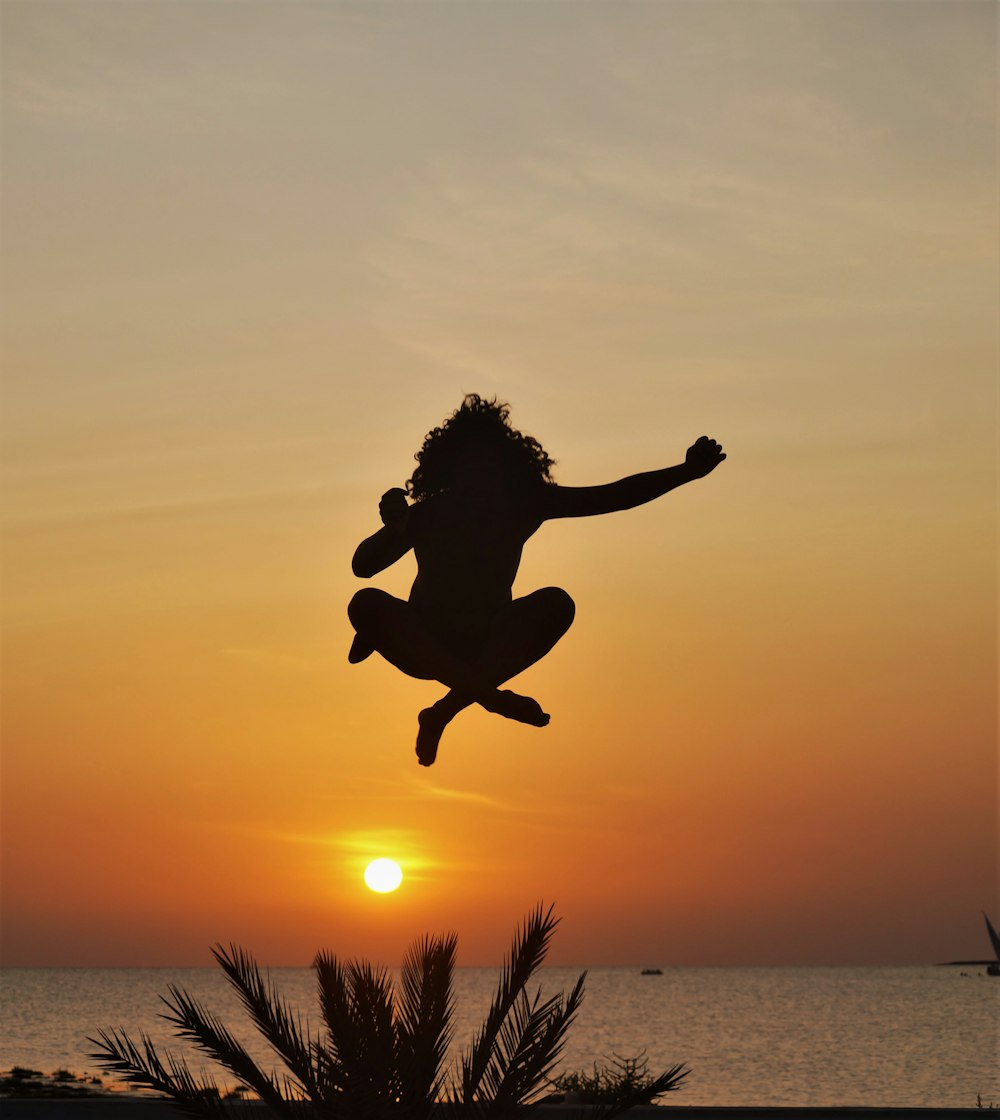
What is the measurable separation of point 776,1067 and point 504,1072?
201 feet

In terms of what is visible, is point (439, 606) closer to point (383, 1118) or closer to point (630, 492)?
point (630, 492)

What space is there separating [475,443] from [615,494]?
0.93 m

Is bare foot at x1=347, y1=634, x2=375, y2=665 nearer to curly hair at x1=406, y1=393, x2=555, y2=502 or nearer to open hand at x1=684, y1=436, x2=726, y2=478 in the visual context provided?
curly hair at x1=406, y1=393, x2=555, y2=502

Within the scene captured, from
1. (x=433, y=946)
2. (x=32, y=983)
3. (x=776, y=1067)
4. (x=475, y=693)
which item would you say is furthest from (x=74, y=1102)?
(x=32, y=983)

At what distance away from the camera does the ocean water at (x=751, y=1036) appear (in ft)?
196

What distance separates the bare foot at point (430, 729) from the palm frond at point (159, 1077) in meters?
3.85

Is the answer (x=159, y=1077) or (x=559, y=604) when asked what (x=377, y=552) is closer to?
(x=559, y=604)

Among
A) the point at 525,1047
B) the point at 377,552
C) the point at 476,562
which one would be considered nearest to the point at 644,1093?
the point at 525,1047

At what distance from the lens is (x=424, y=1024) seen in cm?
1305

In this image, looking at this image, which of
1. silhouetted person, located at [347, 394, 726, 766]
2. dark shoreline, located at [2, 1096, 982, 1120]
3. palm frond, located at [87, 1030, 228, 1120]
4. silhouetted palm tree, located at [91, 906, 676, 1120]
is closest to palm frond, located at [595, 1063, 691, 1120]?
silhouetted palm tree, located at [91, 906, 676, 1120]

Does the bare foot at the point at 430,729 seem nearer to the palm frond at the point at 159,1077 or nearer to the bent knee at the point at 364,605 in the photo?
the bent knee at the point at 364,605

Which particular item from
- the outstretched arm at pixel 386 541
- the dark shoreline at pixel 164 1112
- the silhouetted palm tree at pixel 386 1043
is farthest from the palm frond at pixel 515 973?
the dark shoreline at pixel 164 1112

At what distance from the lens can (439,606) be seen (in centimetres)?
923

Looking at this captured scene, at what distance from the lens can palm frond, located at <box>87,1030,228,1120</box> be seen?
11953mm
